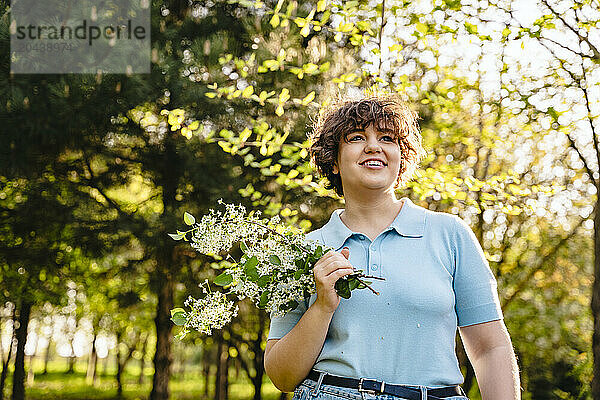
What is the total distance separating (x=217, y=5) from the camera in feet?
25.1

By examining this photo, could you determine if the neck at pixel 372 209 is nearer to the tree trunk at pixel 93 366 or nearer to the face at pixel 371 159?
the face at pixel 371 159

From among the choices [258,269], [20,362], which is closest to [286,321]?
[258,269]

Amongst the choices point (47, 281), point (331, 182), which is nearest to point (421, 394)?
point (331, 182)

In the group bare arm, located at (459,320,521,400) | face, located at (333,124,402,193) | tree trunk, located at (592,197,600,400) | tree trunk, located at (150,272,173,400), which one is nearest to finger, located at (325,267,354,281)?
face, located at (333,124,402,193)

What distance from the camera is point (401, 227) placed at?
1796 millimetres

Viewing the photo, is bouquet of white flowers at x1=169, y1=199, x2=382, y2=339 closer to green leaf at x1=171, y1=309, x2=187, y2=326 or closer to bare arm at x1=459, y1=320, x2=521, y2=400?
green leaf at x1=171, y1=309, x2=187, y2=326

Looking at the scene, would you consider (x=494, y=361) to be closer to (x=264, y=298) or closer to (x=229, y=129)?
(x=264, y=298)

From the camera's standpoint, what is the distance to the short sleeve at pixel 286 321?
1834 mm

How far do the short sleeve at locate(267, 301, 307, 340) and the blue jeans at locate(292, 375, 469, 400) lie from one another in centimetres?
17

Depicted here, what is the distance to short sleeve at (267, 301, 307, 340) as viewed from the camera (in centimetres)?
183

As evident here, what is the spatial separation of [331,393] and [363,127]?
79 cm

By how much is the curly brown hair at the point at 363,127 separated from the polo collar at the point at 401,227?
0.22m

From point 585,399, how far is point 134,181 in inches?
373

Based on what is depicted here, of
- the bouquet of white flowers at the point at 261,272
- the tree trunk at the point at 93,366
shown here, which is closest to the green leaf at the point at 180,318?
the bouquet of white flowers at the point at 261,272
